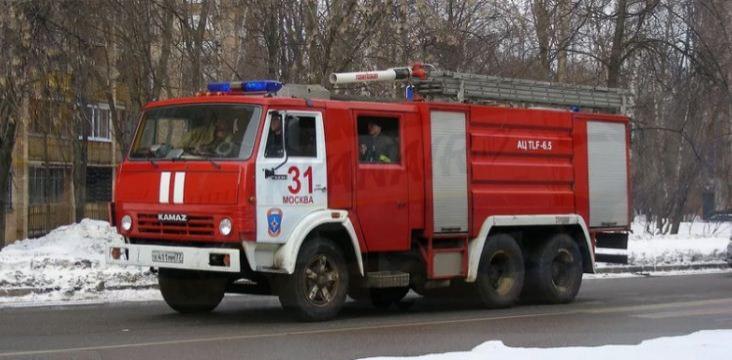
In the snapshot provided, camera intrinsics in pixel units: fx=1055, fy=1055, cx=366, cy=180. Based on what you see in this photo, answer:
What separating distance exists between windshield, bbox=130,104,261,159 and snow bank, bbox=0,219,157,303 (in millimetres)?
1294

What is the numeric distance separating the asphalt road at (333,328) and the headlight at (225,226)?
108 cm

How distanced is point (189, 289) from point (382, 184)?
2.75m

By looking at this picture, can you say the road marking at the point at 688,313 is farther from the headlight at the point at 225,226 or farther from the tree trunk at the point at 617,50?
the tree trunk at the point at 617,50

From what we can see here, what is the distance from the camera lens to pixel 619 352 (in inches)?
365

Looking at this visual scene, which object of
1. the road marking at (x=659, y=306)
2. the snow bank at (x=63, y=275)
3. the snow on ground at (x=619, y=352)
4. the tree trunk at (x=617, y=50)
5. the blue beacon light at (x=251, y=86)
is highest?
the tree trunk at (x=617, y=50)

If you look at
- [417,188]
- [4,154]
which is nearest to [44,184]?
[4,154]

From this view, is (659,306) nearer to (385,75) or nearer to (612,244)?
(612,244)

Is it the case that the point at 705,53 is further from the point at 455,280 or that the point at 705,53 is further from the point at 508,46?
the point at 455,280

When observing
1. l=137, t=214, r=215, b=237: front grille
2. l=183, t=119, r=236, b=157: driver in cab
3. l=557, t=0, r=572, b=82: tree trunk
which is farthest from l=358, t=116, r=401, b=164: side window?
l=557, t=0, r=572, b=82: tree trunk

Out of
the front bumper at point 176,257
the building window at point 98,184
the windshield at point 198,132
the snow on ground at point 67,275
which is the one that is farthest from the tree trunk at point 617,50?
the building window at point 98,184

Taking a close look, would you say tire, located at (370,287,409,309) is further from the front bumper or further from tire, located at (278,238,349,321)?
the front bumper

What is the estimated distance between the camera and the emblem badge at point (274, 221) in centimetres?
1155

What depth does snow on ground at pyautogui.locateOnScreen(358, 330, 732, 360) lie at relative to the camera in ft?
29.2

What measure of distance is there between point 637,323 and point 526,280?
8.53ft
